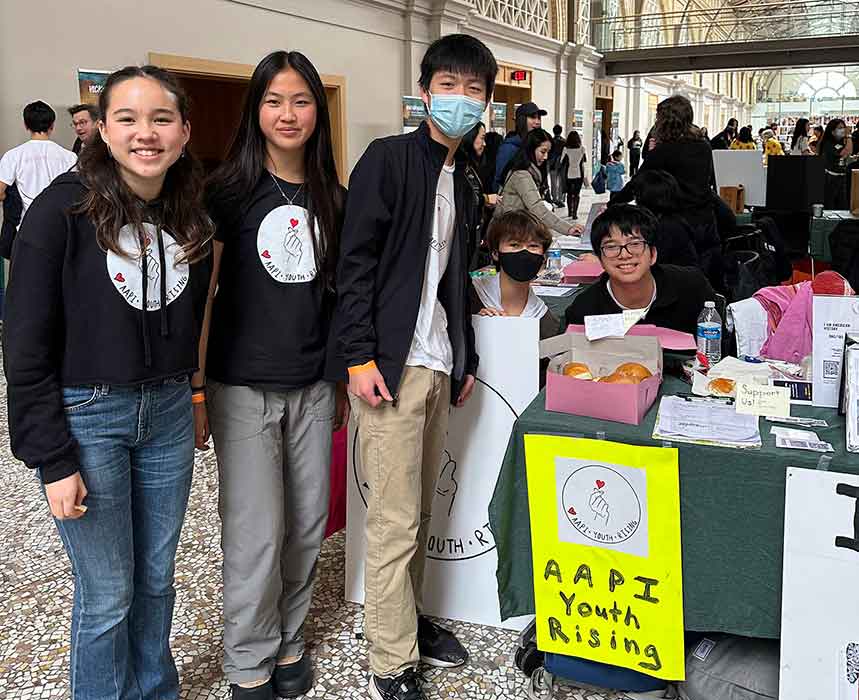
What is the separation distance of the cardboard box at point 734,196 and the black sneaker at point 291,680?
214 inches

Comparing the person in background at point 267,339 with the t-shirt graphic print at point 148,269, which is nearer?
the t-shirt graphic print at point 148,269

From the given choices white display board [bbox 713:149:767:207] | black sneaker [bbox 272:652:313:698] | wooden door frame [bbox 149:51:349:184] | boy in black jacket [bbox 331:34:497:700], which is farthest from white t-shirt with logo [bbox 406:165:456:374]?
white display board [bbox 713:149:767:207]

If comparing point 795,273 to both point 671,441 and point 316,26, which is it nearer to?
point 671,441

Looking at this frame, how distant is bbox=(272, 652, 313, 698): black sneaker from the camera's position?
1990 millimetres

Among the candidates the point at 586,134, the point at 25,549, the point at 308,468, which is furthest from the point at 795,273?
the point at 586,134

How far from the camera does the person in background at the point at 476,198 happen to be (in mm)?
2074

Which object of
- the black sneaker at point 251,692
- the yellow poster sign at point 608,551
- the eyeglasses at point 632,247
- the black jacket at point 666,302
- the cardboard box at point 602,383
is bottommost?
the black sneaker at point 251,692

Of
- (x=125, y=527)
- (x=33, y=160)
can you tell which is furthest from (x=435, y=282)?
(x=33, y=160)

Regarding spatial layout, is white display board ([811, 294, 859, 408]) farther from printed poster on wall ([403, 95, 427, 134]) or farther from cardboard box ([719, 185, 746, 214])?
printed poster on wall ([403, 95, 427, 134])

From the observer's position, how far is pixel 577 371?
2.06 metres

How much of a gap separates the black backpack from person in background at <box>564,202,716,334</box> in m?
1.48

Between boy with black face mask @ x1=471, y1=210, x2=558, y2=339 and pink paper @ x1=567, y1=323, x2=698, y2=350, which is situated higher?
boy with black face mask @ x1=471, y1=210, x2=558, y2=339

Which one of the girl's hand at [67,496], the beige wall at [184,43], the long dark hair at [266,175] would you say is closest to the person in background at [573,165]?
the beige wall at [184,43]

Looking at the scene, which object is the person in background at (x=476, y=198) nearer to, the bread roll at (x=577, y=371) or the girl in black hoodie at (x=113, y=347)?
the bread roll at (x=577, y=371)
